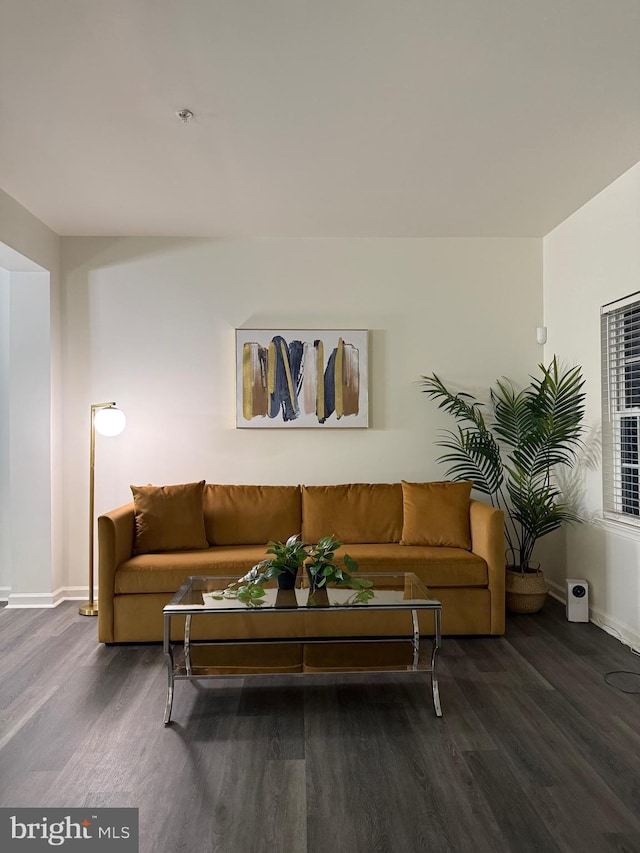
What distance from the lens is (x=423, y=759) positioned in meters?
2.35

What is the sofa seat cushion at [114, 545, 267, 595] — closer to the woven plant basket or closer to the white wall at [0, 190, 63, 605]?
the white wall at [0, 190, 63, 605]

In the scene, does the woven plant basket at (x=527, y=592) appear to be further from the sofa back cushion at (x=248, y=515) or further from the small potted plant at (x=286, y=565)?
the small potted plant at (x=286, y=565)

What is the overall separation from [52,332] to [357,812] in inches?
150

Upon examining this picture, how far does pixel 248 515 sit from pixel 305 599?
156 centimetres

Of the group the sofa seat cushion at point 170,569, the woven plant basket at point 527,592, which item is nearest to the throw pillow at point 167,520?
the sofa seat cushion at point 170,569

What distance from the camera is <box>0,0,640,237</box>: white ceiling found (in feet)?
7.39

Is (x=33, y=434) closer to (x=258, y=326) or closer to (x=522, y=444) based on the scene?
(x=258, y=326)

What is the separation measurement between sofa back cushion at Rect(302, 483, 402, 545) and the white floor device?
1.15 meters

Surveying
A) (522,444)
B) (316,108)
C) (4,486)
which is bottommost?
(4,486)

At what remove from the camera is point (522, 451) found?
464cm

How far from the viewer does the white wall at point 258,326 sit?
4.75m

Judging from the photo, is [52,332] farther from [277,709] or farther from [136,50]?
[277,709]

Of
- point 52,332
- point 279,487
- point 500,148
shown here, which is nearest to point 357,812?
point 279,487

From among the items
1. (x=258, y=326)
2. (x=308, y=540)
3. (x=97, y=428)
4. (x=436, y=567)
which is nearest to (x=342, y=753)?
(x=436, y=567)
